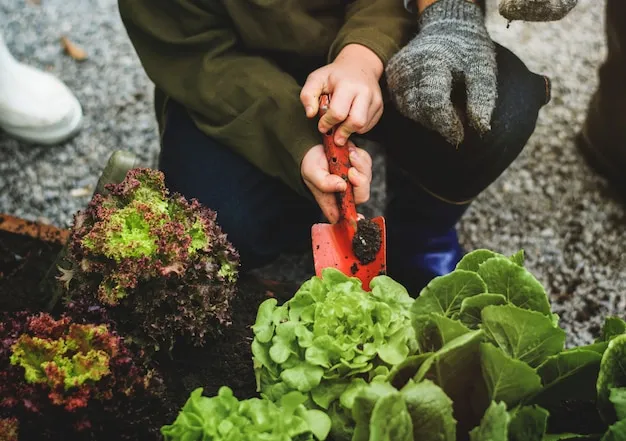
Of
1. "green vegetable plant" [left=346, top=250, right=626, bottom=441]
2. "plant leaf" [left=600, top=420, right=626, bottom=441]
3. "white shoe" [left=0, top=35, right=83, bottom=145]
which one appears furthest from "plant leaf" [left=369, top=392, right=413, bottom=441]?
"white shoe" [left=0, top=35, right=83, bottom=145]

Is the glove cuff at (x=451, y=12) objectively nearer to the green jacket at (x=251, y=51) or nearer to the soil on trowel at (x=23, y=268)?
the green jacket at (x=251, y=51)

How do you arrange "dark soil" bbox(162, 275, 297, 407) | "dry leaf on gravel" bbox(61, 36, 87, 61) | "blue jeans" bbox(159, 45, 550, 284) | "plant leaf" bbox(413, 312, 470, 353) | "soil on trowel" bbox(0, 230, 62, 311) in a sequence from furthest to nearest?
1. "dry leaf on gravel" bbox(61, 36, 87, 61)
2. "blue jeans" bbox(159, 45, 550, 284)
3. "soil on trowel" bbox(0, 230, 62, 311)
4. "dark soil" bbox(162, 275, 297, 407)
5. "plant leaf" bbox(413, 312, 470, 353)

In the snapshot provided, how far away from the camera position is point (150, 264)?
1000 mm

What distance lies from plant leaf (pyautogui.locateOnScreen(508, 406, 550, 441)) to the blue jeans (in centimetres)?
73

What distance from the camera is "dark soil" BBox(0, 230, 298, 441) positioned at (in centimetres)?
112

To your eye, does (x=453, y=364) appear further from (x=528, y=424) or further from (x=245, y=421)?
(x=245, y=421)

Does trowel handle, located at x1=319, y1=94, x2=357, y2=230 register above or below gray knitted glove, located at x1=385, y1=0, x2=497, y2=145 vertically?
below

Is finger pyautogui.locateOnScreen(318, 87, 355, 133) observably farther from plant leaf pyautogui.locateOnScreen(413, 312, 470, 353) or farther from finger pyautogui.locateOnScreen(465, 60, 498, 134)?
plant leaf pyautogui.locateOnScreen(413, 312, 470, 353)

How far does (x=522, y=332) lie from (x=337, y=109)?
54 centimetres

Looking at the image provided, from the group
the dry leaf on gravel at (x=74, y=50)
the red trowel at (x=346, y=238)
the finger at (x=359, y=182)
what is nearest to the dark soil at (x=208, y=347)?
the red trowel at (x=346, y=238)

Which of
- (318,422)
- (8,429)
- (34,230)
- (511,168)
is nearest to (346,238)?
(318,422)

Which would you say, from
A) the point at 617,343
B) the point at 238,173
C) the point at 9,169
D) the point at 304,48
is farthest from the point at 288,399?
the point at 9,169

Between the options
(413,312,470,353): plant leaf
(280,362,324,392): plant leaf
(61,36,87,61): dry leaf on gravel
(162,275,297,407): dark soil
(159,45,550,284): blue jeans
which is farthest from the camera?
(61,36,87,61): dry leaf on gravel

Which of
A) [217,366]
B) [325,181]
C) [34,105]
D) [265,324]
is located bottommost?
[34,105]
